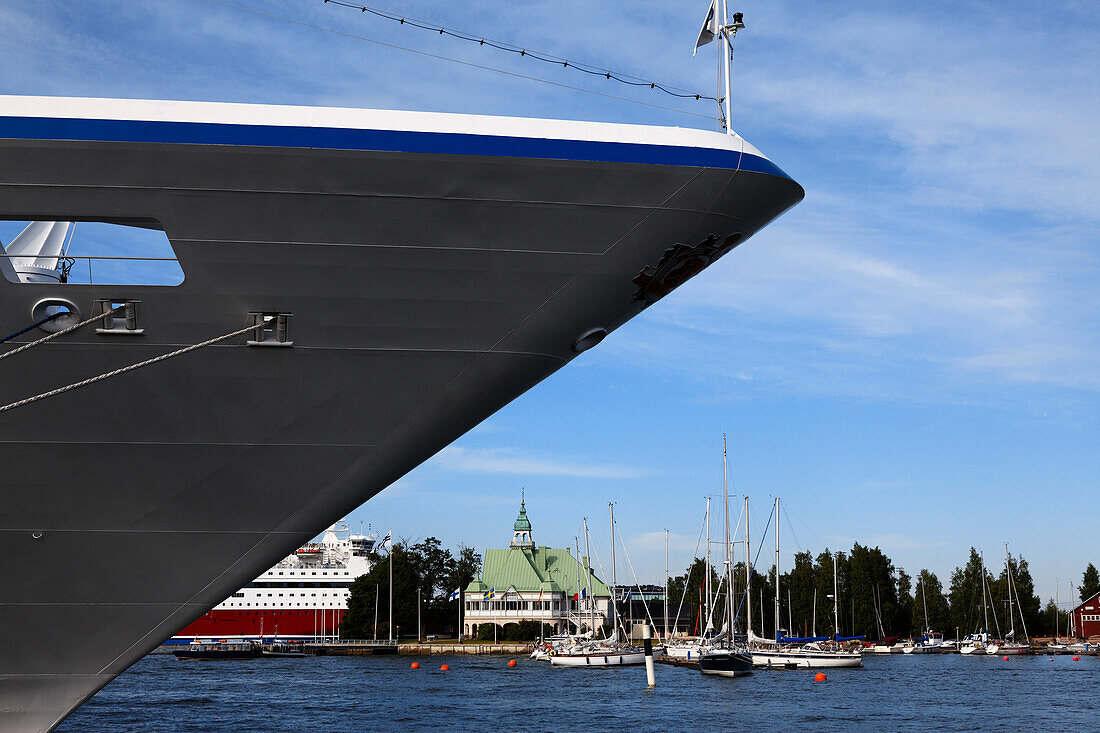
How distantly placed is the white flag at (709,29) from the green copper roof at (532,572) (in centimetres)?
8086

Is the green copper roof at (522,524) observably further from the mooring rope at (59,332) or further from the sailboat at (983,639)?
the mooring rope at (59,332)

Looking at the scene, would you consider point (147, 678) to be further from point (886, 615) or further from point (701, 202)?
point (886, 615)

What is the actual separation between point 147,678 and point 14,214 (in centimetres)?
5585

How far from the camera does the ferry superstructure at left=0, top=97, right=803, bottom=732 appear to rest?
711 centimetres

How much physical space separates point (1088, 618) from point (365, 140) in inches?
4307

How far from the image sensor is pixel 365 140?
714 cm

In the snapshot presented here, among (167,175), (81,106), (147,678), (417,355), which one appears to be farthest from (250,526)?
(147,678)

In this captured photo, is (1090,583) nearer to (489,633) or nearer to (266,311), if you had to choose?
(489,633)

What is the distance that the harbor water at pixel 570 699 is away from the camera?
1303 inches

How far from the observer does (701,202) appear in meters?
7.71

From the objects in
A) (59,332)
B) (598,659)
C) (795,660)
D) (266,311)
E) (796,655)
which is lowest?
(598,659)

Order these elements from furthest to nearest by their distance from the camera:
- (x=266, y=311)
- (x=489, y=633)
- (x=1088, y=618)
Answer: (x=1088, y=618)
(x=489, y=633)
(x=266, y=311)

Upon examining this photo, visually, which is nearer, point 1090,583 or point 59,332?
point 59,332

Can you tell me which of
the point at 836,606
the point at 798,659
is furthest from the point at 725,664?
the point at 836,606
